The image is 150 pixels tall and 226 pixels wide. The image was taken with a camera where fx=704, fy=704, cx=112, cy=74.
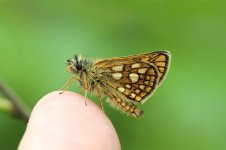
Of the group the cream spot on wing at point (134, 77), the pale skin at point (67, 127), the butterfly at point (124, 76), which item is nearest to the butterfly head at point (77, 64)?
the butterfly at point (124, 76)

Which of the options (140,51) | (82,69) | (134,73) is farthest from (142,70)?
(140,51)

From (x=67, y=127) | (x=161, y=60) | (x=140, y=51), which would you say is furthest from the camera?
(x=140, y=51)

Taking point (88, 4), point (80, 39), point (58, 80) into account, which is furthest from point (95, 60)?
point (88, 4)

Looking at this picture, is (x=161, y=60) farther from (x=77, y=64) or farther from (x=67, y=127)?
(x=67, y=127)

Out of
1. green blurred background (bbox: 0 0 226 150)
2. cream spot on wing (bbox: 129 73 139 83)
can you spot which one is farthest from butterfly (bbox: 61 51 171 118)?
green blurred background (bbox: 0 0 226 150)

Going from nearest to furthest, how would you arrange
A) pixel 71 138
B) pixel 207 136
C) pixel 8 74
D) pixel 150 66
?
pixel 71 138 → pixel 150 66 → pixel 207 136 → pixel 8 74

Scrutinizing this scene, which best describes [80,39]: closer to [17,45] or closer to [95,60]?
[17,45]

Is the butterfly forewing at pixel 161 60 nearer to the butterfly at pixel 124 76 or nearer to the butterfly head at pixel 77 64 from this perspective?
the butterfly at pixel 124 76
